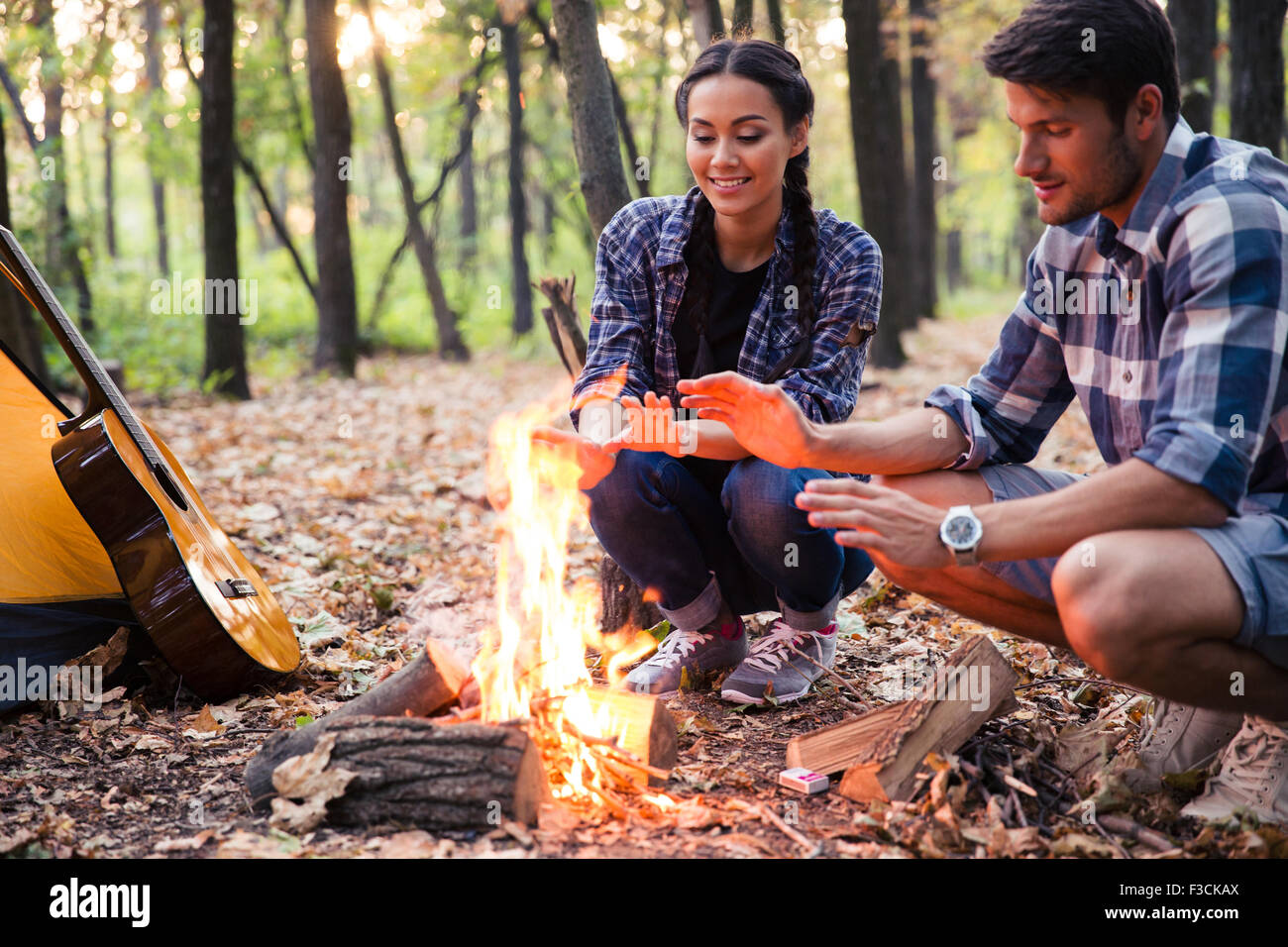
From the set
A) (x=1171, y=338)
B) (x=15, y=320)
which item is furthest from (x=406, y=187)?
(x=1171, y=338)

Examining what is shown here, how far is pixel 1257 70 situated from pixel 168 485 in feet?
23.2

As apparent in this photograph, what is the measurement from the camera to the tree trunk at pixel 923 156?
607 inches

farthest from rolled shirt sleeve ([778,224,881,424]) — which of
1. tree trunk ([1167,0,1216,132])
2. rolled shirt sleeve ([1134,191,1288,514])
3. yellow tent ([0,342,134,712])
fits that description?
tree trunk ([1167,0,1216,132])

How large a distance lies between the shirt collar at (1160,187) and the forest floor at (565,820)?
4.10 feet

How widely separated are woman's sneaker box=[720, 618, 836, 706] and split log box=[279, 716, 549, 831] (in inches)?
39.1

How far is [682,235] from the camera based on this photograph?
10.6 feet

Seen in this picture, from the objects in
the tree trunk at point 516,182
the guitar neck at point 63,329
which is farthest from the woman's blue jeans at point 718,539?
the tree trunk at point 516,182

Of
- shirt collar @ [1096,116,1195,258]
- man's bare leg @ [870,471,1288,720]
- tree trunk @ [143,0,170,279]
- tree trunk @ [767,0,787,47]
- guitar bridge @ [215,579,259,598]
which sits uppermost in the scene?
tree trunk @ [143,0,170,279]

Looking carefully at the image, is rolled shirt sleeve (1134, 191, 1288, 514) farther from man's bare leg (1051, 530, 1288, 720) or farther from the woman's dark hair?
the woman's dark hair

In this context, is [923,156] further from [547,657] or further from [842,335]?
[547,657]

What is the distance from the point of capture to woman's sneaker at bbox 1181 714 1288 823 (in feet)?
7.29

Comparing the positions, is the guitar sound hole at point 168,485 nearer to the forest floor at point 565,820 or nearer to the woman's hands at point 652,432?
the forest floor at point 565,820

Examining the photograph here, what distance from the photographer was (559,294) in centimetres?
380
